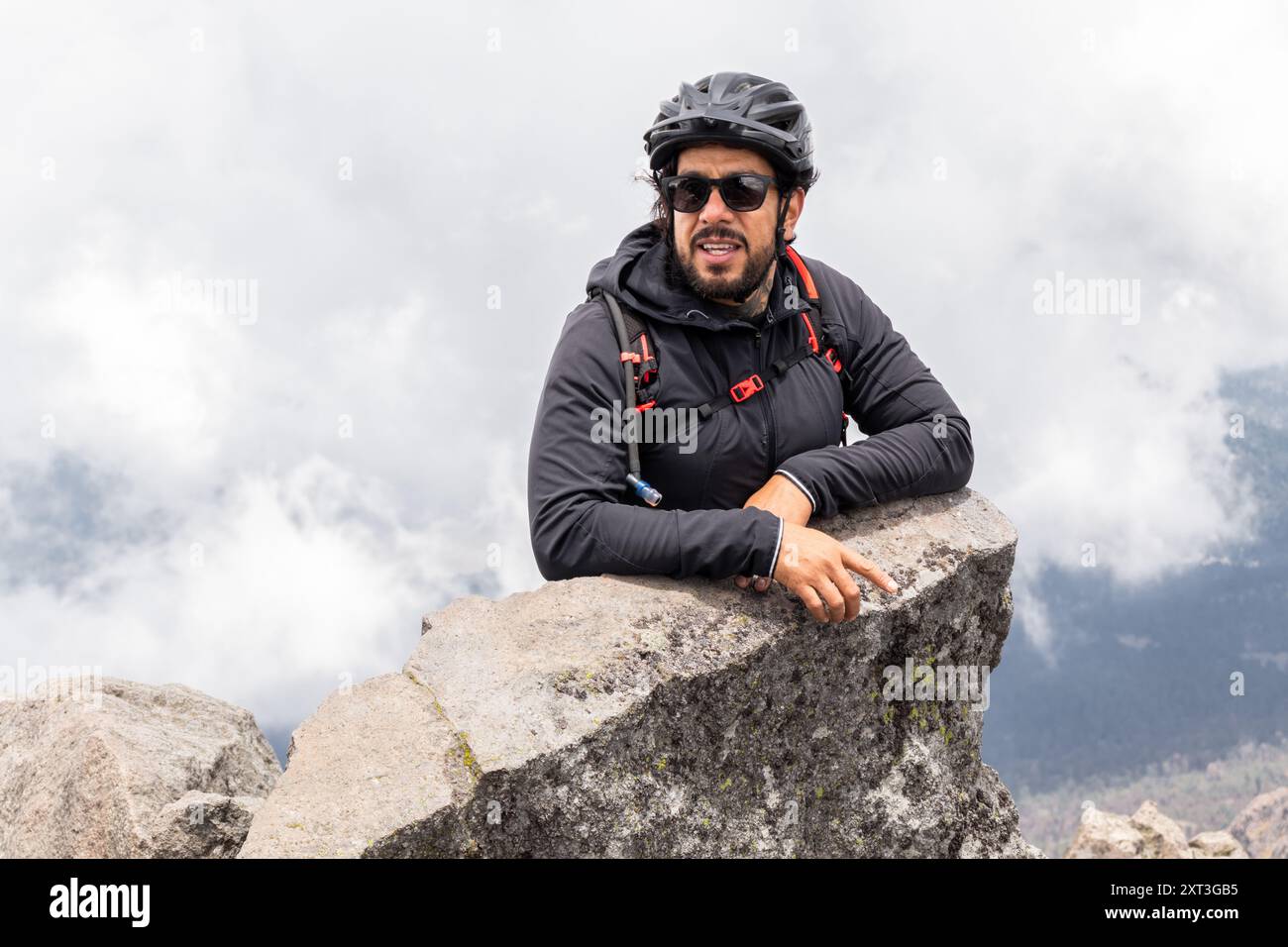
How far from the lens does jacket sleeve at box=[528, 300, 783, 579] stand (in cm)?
641

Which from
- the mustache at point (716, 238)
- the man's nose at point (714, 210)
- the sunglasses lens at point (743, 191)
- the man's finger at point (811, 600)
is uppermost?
the sunglasses lens at point (743, 191)

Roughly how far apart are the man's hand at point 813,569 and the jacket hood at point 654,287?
1.38 m

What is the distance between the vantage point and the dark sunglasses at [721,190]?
696cm

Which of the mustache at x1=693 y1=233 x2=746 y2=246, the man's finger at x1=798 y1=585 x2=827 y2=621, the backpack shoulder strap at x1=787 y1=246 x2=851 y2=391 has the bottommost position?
the man's finger at x1=798 y1=585 x2=827 y2=621

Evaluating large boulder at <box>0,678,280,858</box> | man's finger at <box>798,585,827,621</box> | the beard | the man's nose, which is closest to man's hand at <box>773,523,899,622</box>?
man's finger at <box>798,585,827,621</box>

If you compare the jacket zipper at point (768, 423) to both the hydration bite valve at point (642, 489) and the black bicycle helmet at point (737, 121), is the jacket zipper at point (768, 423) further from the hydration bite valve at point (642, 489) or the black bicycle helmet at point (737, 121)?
the black bicycle helmet at point (737, 121)

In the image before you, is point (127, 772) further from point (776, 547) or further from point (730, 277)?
point (730, 277)

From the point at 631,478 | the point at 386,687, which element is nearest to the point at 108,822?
the point at 386,687

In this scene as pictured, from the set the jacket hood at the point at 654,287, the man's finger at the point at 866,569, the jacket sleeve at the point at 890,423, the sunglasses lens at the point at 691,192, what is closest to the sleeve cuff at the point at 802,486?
the jacket sleeve at the point at 890,423

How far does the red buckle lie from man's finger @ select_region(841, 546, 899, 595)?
3.67 feet

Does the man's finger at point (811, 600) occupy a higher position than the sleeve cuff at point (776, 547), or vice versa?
the sleeve cuff at point (776, 547)

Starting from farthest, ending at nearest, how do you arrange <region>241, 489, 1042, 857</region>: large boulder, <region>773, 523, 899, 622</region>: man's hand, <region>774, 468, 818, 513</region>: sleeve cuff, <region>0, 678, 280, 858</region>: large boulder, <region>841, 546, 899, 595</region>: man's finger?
1. <region>0, 678, 280, 858</region>: large boulder
2. <region>774, 468, 818, 513</region>: sleeve cuff
3. <region>841, 546, 899, 595</region>: man's finger
4. <region>773, 523, 899, 622</region>: man's hand
5. <region>241, 489, 1042, 857</region>: large boulder

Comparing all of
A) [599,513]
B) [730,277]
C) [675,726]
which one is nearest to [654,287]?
[730,277]

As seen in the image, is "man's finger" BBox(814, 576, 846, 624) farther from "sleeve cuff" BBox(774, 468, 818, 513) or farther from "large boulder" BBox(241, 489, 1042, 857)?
"sleeve cuff" BBox(774, 468, 818, 513)
